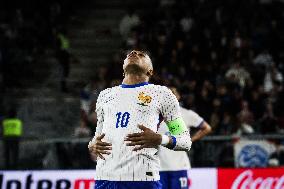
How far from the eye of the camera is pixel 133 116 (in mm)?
5879

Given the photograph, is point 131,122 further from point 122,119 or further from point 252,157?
point 252,157

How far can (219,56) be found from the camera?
17.5 meters

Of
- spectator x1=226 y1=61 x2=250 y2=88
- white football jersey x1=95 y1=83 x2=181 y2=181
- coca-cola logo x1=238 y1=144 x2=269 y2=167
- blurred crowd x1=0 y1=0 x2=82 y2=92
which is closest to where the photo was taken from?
white football jersey x1=95 y1=83 x2=181 y2=181

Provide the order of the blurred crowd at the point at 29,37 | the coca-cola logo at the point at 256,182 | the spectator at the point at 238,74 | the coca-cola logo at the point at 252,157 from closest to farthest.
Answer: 1. the coca-cola logo at the point at 256,182
2. the coca-cola logo at the point at 252,157
3. the spectator at the point at 238,74
4. the blurred crowd at the point at 29,37

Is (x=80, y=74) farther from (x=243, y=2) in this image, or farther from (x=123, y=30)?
(x=243, y=2)

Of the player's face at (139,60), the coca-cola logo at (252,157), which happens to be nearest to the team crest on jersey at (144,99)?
the player's face at (139,60)

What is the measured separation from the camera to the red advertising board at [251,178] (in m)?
11.8

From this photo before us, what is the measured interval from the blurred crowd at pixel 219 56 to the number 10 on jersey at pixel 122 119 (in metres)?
7.94

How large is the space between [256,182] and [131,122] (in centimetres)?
636

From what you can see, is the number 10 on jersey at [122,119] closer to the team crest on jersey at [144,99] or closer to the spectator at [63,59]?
the team crest on jersey at [144,99]

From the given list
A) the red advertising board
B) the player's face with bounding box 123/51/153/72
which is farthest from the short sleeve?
the red advertising board

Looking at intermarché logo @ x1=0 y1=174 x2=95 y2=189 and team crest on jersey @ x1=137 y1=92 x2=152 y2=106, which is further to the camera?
intermarché logo @ x1=0 y1=174 x2=95 y2=189

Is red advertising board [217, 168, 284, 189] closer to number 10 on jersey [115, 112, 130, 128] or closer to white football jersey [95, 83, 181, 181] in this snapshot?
white football jersey [95, 83, 181, 181]

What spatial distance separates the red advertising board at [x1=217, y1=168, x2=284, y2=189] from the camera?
11.8m
